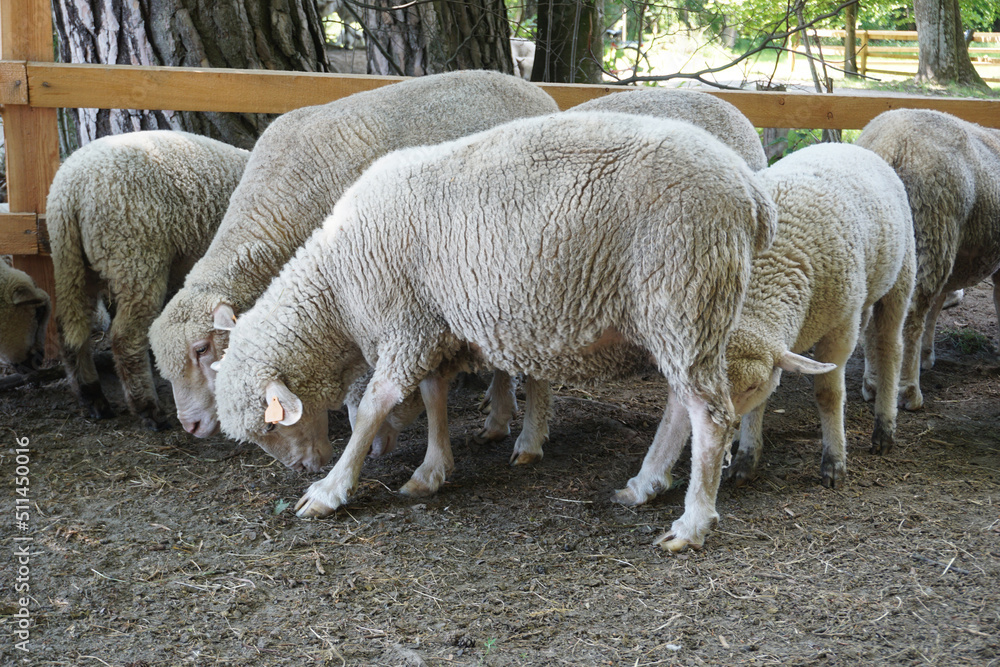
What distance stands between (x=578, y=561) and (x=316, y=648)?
1014 mm

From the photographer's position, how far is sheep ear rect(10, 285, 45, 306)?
4.54m

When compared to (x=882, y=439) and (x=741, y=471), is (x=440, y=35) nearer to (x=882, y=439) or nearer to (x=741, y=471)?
(x=741, y=471)

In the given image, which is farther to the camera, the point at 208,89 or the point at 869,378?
the point at 869,378

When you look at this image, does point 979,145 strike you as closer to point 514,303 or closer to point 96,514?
point 514,303

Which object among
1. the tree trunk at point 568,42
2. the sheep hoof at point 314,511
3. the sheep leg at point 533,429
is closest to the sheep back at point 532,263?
the sheep hoof at point 314,511

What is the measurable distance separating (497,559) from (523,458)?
35.9 inches

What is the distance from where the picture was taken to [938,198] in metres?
4.35

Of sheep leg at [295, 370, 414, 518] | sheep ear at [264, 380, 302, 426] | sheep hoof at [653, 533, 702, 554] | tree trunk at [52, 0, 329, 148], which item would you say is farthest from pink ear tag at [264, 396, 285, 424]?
tree trunk at [52, 0, 329, 148]

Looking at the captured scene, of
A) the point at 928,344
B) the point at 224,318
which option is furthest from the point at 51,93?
the point at 928,344

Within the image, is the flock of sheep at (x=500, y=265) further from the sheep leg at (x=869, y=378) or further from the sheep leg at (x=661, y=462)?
the sheep leg at (x=869, y=378)

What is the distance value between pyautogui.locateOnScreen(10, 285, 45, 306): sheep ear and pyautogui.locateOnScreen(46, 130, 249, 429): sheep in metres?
0.35

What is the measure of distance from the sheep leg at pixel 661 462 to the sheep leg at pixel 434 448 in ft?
2.47

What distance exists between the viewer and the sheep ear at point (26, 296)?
4.54 m

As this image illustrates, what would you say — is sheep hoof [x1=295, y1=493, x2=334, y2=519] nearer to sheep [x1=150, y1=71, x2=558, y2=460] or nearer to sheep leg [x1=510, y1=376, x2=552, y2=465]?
sheep [x1=150, y1=71, x2=558, y2=460]
